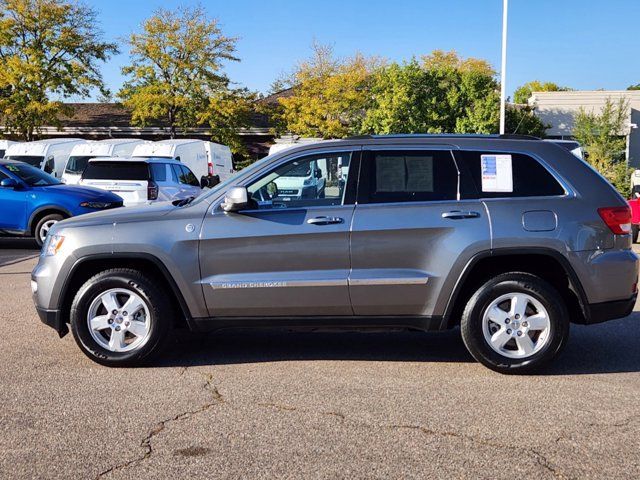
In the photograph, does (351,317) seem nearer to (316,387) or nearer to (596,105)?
(316,387)

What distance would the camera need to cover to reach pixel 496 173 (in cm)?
559

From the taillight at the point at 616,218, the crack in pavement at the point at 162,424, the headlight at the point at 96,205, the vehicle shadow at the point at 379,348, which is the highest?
the taillight at the point at 616,218

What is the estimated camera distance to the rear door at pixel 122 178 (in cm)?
1622

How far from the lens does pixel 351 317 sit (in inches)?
219

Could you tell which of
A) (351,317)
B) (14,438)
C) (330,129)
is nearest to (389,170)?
(351,317)

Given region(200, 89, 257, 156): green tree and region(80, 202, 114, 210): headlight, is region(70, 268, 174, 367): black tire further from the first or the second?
region(200, 89, 257, 156): green tree

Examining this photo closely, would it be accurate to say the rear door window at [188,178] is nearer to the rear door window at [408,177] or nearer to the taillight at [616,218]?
the rear door window at [408,177]

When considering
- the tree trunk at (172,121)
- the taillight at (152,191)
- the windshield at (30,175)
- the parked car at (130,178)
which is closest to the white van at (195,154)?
the parked car at (130,178)

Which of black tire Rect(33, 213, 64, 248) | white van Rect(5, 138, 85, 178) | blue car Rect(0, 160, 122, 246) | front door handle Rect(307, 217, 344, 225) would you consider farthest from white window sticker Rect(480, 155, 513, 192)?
white van Rect(5, 138, 85, 178)

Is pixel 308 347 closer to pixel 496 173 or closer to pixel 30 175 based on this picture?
pixel 496 173

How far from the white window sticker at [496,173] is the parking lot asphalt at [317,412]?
4.77 ft

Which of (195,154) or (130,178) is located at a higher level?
(195,154)

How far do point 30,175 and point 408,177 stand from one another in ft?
35.5

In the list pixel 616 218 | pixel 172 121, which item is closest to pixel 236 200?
pixel 616 218
